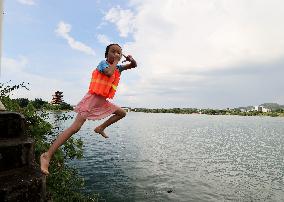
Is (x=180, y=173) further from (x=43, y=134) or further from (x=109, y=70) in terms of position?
(x=109, y=70)

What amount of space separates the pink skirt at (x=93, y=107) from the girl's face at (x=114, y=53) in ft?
1.98

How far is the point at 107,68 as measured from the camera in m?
4.79

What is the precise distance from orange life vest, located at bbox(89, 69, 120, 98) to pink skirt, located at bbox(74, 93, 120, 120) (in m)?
0.12

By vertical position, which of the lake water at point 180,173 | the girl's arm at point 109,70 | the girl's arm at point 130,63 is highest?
the girl's arm at point 130,63

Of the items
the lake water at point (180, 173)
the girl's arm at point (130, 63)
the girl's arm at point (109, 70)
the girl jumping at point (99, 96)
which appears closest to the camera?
the girl's arm at point (109, 70)

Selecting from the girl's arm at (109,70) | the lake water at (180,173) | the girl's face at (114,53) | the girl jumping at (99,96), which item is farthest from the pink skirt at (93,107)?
the lake water at (180,173)

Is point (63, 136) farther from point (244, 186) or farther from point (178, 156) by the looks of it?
point (178, 156)

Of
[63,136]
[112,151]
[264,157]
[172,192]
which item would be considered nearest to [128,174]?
[172,192]

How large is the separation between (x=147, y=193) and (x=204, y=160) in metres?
27.9

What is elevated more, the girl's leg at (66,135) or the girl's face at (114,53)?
the girl's face at (114,53)

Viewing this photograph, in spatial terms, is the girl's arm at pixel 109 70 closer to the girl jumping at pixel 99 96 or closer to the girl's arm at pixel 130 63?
the girl jumping at pixel 99 96

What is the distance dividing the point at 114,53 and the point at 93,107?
864 mm

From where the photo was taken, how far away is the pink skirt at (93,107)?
5016mm

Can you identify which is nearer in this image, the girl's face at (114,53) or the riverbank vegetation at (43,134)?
the girl's face at (114,53)
